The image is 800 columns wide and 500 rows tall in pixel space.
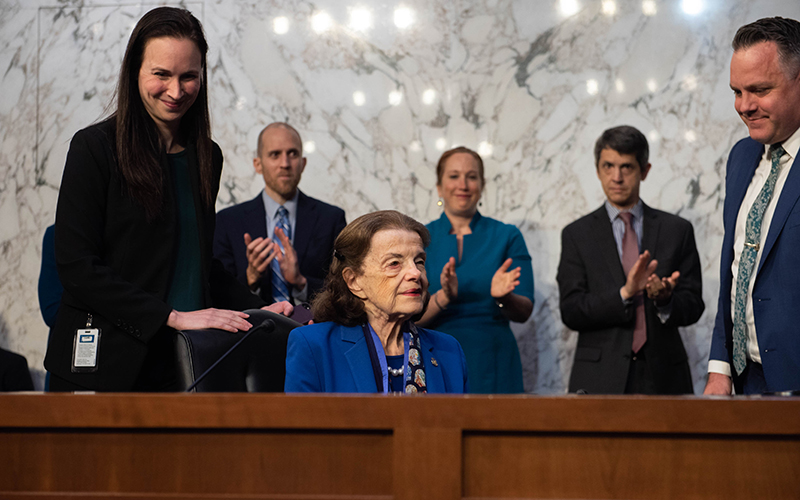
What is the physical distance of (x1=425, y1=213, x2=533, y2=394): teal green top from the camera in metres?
3.38

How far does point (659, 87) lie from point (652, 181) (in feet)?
1.75

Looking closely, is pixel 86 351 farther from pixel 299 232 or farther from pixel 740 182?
pixel 740 182

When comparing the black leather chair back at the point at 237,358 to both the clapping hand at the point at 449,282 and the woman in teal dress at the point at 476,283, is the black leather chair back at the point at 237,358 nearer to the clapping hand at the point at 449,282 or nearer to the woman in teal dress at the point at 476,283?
the clapping hand at the point at 449,282

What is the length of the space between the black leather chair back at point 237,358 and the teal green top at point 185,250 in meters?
0.18

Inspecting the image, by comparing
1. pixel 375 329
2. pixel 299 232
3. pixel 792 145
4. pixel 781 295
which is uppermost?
pixel 792 145

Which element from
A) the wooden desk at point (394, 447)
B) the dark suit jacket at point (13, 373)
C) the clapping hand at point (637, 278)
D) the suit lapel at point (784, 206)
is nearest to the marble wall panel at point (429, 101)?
A: the dark suit jacket at point (13, 373)

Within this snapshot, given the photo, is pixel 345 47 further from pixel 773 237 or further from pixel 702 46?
pixel 773 237

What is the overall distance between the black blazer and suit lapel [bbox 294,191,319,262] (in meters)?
1.46

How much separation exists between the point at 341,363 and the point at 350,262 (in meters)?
Answer: 0.32

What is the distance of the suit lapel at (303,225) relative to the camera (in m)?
3.55

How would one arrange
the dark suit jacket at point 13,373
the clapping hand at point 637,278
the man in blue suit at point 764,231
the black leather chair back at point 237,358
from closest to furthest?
the black leather chair back at point 237,358
the man in blue suit at point 764,231
the clapping hand at point 637,278
the dark suit jacket at point 13,373

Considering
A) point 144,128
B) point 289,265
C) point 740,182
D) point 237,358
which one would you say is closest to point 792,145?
point 740,182

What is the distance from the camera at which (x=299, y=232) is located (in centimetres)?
359

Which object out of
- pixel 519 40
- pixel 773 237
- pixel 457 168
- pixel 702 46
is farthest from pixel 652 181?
pixel 773 237
